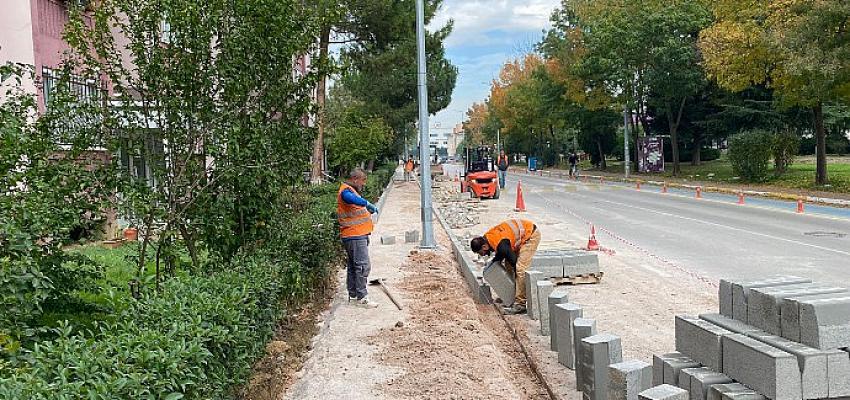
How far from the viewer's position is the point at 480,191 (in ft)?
92.1

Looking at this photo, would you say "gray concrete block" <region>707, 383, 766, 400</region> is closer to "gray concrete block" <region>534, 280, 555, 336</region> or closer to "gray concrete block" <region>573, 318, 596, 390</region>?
"gray concrete block" <region>573, 318, 596, 390</region>

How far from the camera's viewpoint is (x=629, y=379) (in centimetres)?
443

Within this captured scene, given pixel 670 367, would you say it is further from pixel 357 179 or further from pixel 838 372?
pixel 357 179

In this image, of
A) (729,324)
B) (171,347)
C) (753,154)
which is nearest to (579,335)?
(729,324)

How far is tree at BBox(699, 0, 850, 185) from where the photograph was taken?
21125mm

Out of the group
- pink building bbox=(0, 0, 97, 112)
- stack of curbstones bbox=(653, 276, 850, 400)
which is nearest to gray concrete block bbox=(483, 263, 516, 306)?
stack of curbstones bbox=(653, 276, 850, 400)

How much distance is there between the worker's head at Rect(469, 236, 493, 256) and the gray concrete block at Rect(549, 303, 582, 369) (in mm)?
1855

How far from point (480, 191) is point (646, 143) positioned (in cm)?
1959

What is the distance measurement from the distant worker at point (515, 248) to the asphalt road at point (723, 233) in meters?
3.62

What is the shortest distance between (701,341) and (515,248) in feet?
11.3

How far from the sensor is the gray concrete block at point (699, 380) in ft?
15.1

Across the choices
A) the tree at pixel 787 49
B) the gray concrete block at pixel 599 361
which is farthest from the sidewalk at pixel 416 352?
the tree at pixel 787 49

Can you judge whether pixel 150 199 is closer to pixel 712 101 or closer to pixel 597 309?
pixel 597 309

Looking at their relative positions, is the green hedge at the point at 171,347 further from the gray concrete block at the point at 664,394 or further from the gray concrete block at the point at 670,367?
the gray concrete block at the point at 670,367
